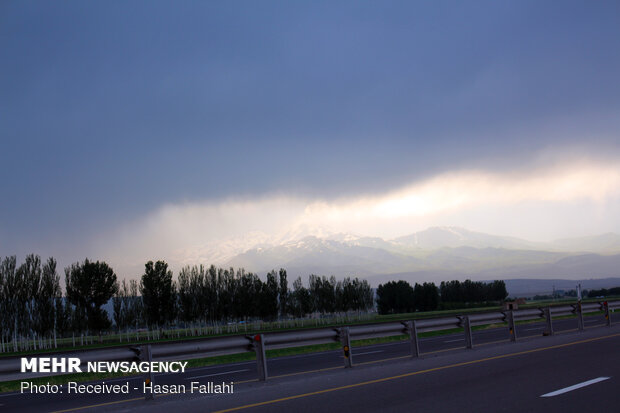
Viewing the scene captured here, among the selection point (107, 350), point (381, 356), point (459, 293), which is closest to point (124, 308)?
point (381, 356)

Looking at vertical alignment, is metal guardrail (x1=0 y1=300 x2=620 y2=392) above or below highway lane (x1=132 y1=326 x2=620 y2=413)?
above

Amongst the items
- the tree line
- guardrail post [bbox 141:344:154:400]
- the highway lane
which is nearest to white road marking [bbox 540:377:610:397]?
the highway lane

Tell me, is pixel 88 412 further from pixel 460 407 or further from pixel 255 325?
pixel 255 325

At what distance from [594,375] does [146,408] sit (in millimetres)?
8028

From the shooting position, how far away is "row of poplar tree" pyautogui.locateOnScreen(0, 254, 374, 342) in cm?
5691

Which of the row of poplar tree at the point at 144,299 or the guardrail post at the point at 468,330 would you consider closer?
the guardrail post at the point at 468,330

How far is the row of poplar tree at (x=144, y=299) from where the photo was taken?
56.9m

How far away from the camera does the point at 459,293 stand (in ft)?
562

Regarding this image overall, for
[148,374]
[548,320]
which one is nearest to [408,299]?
[548,320]

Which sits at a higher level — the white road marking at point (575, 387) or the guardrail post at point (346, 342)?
the guardrail post at point (346, 342)

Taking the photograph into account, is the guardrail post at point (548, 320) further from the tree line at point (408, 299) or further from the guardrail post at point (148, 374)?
the tree line at point (408, 299)

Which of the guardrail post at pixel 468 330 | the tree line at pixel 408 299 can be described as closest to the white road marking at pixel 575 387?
the guardrail post at pixel 468 330

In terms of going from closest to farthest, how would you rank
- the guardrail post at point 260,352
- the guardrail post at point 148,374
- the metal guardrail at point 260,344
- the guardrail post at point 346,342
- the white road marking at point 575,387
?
the white road marking at point 575,387 < the metal guardrail at point 260,344 < the guardrail post at point 148,374 < the guardrail post at point 260,352 < the guardrail post at point 346,342

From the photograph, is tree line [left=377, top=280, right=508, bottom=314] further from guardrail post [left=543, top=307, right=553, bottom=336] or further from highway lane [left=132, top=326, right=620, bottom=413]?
highway lane [left=132, top=326, right=620, bottom=413]
